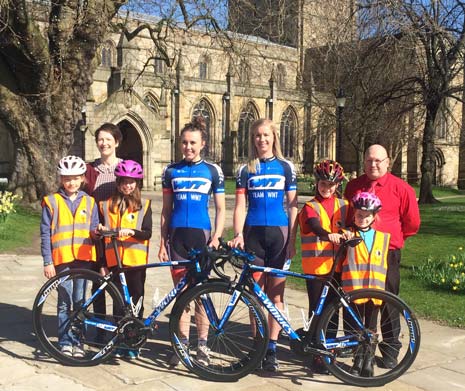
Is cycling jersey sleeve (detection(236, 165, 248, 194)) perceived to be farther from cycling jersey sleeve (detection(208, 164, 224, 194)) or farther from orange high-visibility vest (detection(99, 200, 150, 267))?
orange high-visibility vest (detection(99, 200, 150, 267))

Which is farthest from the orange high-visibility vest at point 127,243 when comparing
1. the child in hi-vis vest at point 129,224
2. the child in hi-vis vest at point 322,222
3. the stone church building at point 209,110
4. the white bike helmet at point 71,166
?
the stone church building at point 209,110

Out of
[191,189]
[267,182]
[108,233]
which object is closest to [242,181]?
[267,182]

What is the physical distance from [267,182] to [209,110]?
121ft

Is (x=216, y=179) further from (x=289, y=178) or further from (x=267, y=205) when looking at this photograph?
(x=289, y=178)

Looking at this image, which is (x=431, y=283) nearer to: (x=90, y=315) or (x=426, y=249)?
(x=426, y=249)

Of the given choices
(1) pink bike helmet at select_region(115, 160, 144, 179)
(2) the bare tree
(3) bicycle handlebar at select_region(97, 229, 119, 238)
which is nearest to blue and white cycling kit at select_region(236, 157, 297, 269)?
(1) pink bike helmet at select_region(115, 160, 144, 179)

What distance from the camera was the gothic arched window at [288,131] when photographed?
45250 mm

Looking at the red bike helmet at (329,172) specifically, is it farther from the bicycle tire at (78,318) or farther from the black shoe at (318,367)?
the bicycle tire at (78,318)

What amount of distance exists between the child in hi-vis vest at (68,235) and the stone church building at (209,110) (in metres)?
11.6

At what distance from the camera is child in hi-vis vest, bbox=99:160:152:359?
14.6ft

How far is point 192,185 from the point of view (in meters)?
4.46

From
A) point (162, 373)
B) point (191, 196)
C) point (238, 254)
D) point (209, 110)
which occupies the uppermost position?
point (209, 110)

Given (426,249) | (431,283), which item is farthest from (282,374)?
(426,249)

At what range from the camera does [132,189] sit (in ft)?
14.8
